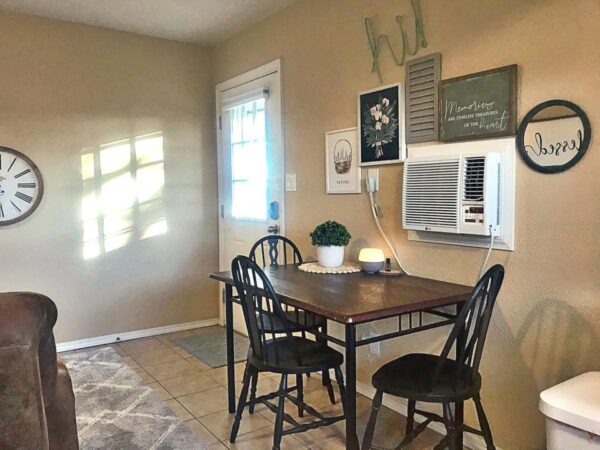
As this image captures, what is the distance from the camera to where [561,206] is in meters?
1.95

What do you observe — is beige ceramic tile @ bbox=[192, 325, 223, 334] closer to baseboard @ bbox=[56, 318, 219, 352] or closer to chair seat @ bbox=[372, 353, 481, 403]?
baseboard @ bbox=[56, 318, 219, 352]

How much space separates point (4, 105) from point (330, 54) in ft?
7.44

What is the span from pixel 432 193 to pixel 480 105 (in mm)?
425

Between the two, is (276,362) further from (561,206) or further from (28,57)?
(28,57)

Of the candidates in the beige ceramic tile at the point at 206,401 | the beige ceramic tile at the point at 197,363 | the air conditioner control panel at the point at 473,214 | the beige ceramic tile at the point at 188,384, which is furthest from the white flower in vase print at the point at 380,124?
the beige ceramic tile at the point at 197,363

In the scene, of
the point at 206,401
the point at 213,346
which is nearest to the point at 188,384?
the point at 206,401

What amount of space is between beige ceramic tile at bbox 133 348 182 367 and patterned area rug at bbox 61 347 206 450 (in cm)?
13

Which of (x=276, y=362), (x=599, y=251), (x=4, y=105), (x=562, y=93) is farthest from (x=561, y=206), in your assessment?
(x=4, y=105)

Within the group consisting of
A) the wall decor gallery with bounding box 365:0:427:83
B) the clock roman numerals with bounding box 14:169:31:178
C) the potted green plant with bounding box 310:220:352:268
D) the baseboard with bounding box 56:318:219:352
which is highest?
the wall decor gallery with bounding box 365:0:427:83

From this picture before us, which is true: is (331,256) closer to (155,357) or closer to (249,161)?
(249,161)

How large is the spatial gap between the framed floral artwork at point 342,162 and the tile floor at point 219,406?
3.93ft

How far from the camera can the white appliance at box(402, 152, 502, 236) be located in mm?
2119

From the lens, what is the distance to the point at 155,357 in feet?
12.0

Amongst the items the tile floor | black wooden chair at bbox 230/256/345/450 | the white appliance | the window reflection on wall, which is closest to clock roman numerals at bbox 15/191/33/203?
the window reflection on wall
